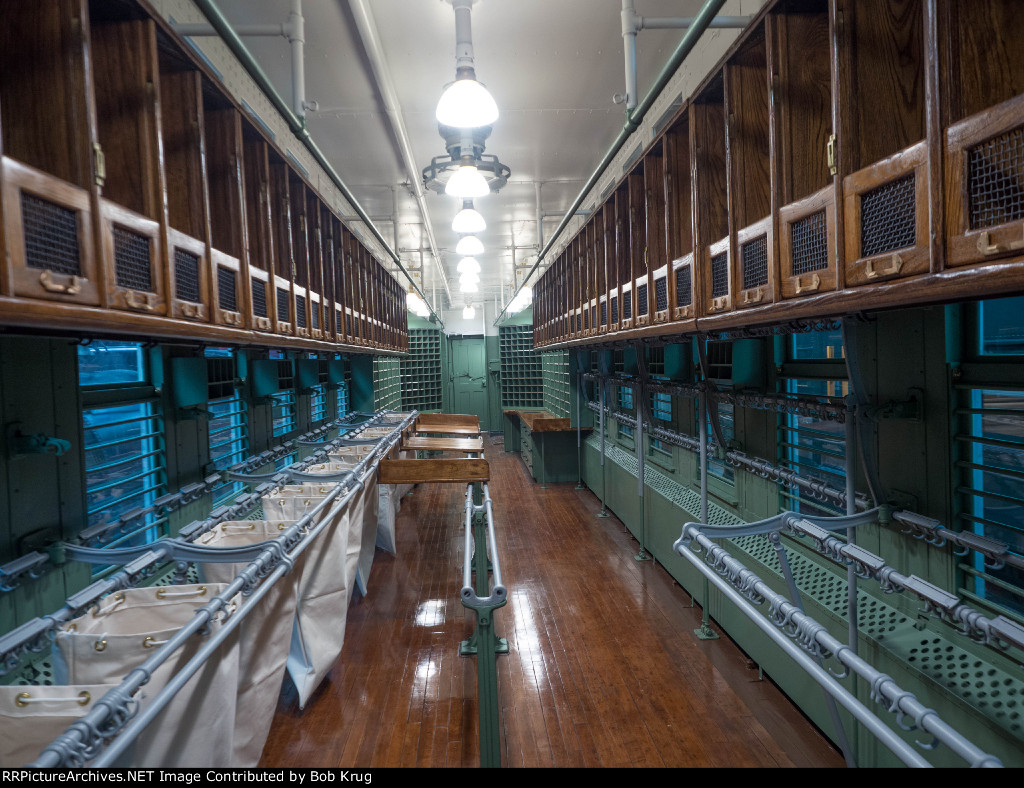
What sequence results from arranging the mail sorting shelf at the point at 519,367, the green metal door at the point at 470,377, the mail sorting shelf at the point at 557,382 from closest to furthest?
the mail sorting shelf at the point at 557,382, the mail sorting shelf at the point at 519,367, the green metal door at the point at 470,377

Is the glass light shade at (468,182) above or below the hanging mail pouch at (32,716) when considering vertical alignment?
above

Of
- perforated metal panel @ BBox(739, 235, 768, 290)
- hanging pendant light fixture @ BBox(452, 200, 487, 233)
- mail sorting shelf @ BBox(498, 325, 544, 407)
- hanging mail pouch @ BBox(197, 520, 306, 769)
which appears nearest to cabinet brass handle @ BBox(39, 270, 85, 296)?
hanging mail pouch @ BBox(197, 520, 306, 769)

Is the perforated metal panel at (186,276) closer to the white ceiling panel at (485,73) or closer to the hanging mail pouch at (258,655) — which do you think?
the hanging mail pouch at (258,655)

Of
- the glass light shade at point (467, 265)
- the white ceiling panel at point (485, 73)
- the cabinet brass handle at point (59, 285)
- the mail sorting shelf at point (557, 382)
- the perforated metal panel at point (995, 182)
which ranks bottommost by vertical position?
the mail sorting shelf at point (557, 382)

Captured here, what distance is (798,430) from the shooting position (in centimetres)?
288

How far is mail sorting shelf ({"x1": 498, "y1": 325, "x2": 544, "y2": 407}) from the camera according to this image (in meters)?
12.8

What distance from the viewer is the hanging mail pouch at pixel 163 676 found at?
1.49 m

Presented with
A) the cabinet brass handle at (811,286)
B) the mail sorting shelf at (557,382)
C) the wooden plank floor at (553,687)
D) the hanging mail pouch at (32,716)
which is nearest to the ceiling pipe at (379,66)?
the cabinet brass handle at (811,286)

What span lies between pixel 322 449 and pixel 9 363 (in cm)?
265

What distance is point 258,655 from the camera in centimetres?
228

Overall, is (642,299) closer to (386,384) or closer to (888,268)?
(888,268)

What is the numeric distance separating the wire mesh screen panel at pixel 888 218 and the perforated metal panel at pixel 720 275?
85cm

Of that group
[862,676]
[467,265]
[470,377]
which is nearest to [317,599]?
[862,676]
